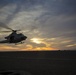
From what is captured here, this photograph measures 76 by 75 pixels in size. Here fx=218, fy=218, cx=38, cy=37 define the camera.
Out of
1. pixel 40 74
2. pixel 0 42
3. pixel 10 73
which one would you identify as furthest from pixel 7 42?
pixel 10 73

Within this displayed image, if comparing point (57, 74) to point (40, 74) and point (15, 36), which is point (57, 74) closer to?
point (40, 74)

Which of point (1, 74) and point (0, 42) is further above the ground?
point (0, 42)

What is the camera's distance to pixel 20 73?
32.8 ft

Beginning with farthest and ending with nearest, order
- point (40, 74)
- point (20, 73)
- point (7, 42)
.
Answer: point (7, 42), point (40, 74), point (20, 73)

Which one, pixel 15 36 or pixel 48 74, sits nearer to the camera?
pixel 48 74

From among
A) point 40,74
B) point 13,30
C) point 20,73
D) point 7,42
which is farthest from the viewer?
point 13,30

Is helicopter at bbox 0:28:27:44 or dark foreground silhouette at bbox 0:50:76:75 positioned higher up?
helicopter at bbox 0:28:27:44

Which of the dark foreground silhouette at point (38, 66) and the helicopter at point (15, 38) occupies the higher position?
the helicopter at point (15, 38)

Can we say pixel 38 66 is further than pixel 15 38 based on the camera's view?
No

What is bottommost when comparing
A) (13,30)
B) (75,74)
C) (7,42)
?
(75,74)

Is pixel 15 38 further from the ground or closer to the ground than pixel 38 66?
further from the ground

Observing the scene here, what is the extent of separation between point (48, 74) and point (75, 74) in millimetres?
2956

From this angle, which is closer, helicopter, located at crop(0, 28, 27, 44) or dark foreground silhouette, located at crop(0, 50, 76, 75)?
dark foreground silhouette, located at crop(0, 50, 76, 75)

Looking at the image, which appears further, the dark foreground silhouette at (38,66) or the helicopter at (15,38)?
the helicopter at (15,38)
